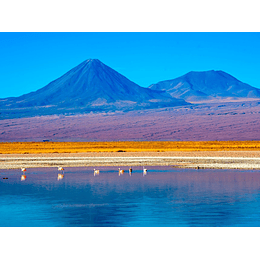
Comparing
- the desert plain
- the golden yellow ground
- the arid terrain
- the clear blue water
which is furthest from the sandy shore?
the arid terrain

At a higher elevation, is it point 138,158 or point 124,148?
point 124,148

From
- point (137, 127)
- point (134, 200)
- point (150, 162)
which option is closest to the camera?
point (134, 200)

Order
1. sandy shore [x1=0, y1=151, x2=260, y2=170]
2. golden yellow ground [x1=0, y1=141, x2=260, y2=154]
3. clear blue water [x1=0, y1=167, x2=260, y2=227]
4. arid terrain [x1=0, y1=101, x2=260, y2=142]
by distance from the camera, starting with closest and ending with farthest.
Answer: clear blue water [x1=0, y1=167, x2=260, y2=227] → sandy shore [x1=0, y1=151, x2=260, y2=170] → golden yellow ground [x1=0, y1=141, x2=260, y2=154] → arid terrain [x1=0, y1=101, x2=260, y2=142]

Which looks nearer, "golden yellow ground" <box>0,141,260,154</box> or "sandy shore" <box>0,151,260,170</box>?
"sandy shore" <box>0,151,260,170</box>

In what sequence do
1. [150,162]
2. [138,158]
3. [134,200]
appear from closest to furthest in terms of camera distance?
[134,200], [150,162], [138,158]

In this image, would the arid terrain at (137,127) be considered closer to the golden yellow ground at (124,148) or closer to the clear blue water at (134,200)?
the golden yellow ground at (124,148)

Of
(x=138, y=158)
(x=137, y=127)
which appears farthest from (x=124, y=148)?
(x=137, y=127)

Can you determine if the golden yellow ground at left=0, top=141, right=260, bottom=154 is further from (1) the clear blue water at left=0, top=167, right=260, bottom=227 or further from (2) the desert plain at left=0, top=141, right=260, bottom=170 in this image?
(1) the clear blue water at left=0, top=167, right=260, bottom=227

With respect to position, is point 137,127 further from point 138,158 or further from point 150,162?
point 150,162

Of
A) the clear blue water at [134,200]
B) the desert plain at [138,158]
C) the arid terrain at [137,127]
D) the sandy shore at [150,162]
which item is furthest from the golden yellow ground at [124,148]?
the arid terrain at [137,127]
